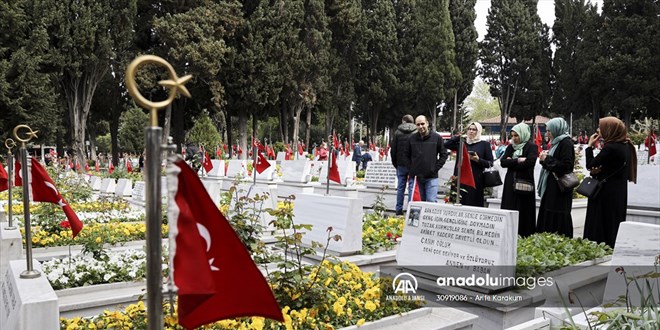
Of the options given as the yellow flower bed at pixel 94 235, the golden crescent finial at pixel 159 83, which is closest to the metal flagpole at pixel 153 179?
the golden crescent finial at pixel 159 83

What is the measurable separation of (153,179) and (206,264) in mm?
350

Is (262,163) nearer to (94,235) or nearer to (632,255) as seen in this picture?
(94,235)

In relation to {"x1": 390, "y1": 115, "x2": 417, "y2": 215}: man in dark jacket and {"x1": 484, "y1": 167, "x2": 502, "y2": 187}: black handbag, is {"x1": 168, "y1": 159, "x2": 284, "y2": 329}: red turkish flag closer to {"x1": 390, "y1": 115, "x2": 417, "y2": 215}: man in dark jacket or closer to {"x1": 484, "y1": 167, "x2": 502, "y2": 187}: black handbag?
{"x1": 484, "y1": 167, "x2": 502, "y2": 187}: black handbag

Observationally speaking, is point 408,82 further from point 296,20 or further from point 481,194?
point 481,194

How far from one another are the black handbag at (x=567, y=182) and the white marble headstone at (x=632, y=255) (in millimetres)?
2262

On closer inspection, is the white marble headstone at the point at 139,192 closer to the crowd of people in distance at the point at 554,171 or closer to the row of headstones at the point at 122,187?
the row of headstones at the point at 122,187

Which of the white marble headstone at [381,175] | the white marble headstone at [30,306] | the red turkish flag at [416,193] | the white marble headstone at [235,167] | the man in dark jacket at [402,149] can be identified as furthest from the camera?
the white marble headstone at [235,167]

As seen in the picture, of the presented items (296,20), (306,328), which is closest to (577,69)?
(296,20)

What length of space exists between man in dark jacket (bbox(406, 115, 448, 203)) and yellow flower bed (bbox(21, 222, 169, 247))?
3.99m

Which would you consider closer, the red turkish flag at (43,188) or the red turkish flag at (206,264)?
the red turkish flag at (206,264)

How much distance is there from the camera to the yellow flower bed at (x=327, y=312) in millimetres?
3539

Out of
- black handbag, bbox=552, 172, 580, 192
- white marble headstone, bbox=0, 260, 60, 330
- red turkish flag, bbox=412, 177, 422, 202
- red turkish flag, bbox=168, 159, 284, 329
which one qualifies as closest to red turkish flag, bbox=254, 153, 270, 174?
red turkish flag, bbox=412, 177, 422, 202

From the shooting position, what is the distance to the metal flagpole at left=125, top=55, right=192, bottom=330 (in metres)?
1.63

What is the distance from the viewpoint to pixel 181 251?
1.75m
